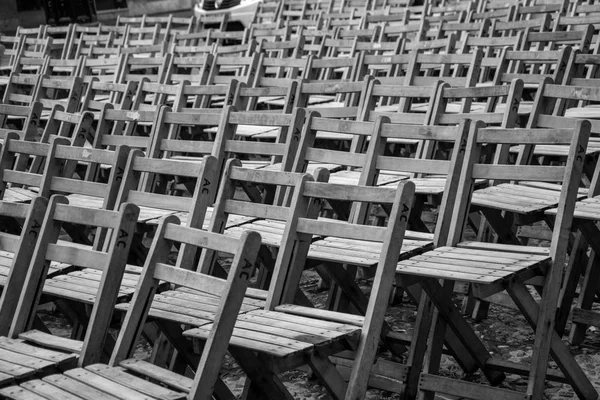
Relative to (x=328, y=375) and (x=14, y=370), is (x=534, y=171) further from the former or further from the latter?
(x=14, y=370)

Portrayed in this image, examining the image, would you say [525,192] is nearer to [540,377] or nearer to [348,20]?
[540,377]

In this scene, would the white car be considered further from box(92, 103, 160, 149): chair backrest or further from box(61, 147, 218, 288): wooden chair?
box(61, 147, 218, 288): wooden chair

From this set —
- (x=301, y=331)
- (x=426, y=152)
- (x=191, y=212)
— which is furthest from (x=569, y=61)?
(x=301, y=331)

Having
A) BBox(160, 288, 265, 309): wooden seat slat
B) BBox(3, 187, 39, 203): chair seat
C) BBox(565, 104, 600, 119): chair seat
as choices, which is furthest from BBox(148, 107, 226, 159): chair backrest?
BBox(565, 104, 600, 119): chair seat

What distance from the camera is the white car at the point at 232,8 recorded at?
18.3m

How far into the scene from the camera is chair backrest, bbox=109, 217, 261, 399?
11.7 ft

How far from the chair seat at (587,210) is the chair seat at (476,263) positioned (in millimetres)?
289

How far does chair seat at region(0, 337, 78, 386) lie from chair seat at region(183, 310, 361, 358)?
1.68ft

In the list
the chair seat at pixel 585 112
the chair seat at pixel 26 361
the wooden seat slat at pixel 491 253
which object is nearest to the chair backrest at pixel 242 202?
the wooden seat slat at pixel 491 253

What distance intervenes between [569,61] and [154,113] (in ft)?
9.15

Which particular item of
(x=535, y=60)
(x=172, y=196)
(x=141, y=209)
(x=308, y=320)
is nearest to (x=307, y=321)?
(x=308, y=320)

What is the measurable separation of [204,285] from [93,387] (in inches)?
21.3

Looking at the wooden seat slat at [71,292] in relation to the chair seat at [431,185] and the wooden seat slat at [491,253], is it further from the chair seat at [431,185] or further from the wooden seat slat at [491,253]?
the chair seat at [431,185]

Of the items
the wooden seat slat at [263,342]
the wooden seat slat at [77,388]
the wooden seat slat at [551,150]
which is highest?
the wooden seat slat at [551,150]
